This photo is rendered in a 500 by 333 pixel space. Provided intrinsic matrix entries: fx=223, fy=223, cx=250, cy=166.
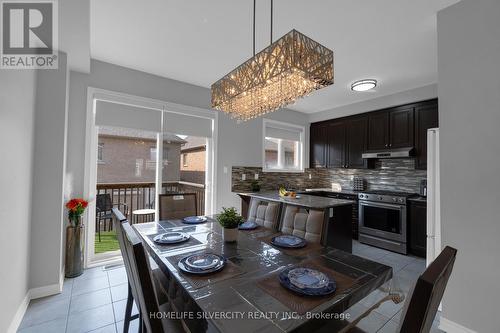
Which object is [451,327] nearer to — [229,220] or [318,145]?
[229,220]

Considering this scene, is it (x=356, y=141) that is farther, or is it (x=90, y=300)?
(x=356, y=141)

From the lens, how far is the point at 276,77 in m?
1.50

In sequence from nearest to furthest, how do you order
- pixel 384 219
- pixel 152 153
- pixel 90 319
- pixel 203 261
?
pixel 203 261
pixel 90 319
pixel 152 153
pixel 384 219

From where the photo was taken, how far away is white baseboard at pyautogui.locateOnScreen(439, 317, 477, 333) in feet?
5.71

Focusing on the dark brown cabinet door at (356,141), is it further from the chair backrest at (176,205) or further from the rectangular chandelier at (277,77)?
the chair backrest at (176,205)

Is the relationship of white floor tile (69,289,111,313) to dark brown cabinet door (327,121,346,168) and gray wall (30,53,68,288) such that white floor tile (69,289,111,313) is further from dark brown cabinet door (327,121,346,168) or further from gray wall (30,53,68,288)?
dark brown cabinet door (327,121,346,168)

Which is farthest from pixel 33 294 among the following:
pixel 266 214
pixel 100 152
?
pixel 266 214

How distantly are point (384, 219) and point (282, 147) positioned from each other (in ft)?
8.02

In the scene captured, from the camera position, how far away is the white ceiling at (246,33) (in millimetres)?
1910

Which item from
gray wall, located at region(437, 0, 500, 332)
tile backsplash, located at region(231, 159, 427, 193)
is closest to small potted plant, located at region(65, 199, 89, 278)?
tile backsplash, located at region(231, 159, 427, 193)

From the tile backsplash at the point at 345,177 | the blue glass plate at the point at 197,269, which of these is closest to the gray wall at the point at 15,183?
the blue glass plate at the point at 197,269

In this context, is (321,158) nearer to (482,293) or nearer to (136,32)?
(482,293)

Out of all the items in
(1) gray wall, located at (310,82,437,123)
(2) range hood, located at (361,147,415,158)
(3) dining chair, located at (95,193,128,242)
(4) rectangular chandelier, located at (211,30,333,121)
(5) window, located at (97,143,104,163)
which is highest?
(1) gray wall, located at (310,82,437,123)

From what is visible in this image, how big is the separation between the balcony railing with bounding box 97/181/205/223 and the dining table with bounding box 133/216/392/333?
201 centimetres
